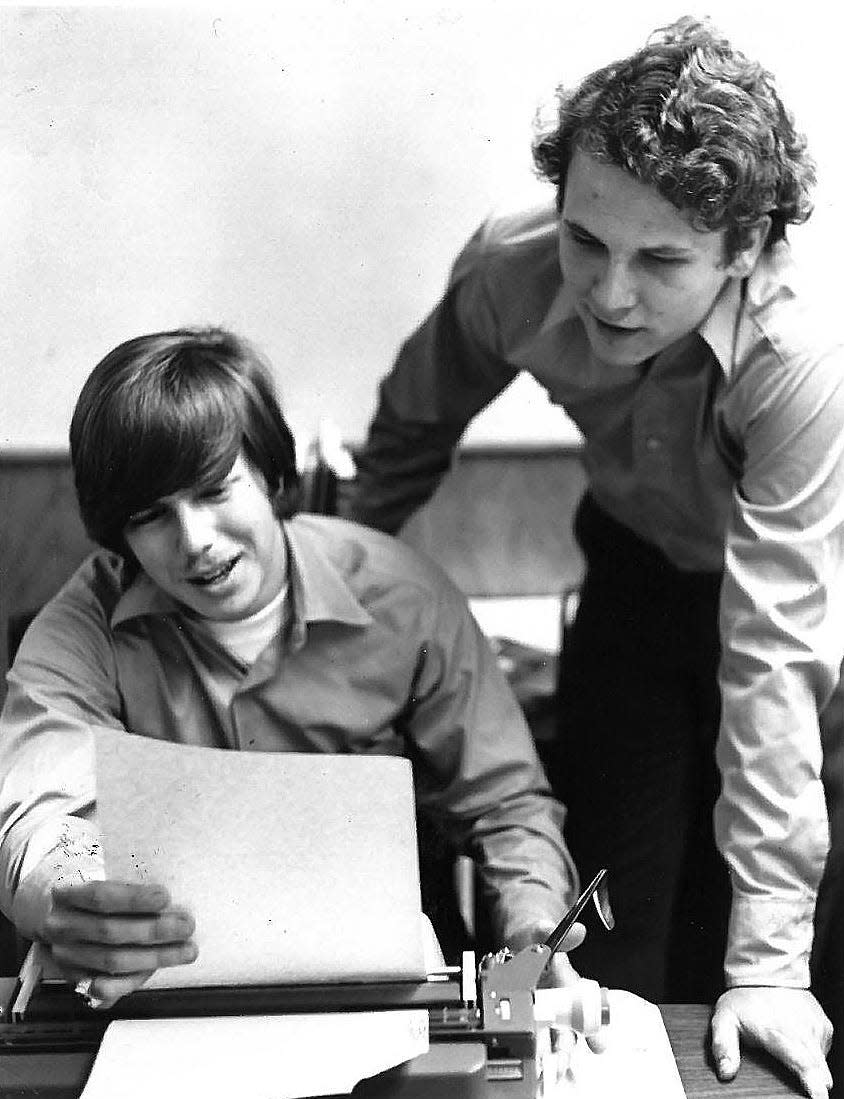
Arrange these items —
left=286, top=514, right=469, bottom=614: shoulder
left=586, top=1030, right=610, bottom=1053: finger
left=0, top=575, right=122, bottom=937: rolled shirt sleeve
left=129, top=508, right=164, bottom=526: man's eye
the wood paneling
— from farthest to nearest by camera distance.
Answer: the wood paneling
left=286, top=514, right=469, bottom=614: shoulder
left=129, top=508, right=164, bottom=526: man's eye
left=0, top=575, right=122, bottom=937: rolled shirt sleeve
left=586, top=1030, right=610, bottom=1053: finger

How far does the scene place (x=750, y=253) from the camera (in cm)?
130

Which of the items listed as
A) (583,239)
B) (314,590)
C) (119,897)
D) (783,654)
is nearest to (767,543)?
(783,654)

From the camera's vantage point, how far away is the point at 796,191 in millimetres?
1317

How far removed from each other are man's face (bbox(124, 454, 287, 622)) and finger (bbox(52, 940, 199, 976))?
0.36 m

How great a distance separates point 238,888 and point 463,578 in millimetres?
1110

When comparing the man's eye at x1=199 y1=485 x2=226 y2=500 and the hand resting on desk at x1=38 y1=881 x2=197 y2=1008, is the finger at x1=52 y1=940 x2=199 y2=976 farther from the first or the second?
the man's eye at x1=199 y1=485 x2=226 y2=500

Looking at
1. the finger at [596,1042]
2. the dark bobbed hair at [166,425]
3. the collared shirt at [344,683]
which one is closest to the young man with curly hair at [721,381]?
the finger at [596,1042]

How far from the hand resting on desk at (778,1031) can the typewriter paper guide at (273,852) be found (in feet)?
0.91

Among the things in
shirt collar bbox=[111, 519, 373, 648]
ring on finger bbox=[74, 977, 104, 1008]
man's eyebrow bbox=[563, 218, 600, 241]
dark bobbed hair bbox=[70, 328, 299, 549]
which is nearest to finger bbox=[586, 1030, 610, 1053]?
ring on finger bbox=[74, 977, 104, 1008]

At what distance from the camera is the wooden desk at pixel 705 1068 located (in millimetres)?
1104

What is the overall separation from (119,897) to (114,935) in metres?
0.04

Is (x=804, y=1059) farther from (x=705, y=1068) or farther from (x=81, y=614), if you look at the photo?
(x=81, y=614)

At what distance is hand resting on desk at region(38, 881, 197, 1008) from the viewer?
1.02 m

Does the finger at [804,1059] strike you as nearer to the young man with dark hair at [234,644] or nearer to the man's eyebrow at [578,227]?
the young man with dark hair at [234,644]
